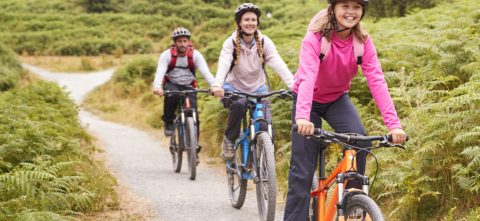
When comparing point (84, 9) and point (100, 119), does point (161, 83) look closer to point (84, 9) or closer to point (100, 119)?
point (100, 119)

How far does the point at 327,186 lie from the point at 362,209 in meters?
0.82

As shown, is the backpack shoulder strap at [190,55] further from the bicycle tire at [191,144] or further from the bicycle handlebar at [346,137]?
the bicycle handlebar at [346,137]

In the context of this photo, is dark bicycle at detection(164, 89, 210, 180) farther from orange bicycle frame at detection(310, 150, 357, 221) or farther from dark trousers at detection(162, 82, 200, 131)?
orange bicycle frame at detection(310, 150, 357, 221)

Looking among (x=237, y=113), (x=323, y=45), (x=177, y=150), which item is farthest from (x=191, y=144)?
(x=323, y=45)

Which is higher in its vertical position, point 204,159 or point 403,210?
point 403,210

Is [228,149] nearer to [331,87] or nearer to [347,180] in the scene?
[331,87]

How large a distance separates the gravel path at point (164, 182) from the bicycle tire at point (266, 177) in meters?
0.53

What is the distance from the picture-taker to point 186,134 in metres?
9.67

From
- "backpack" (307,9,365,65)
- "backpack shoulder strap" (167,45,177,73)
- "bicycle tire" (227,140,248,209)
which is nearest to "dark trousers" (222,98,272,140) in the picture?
"bicycle tire" (227,140,248,209)

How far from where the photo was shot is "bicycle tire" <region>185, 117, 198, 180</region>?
365 inches

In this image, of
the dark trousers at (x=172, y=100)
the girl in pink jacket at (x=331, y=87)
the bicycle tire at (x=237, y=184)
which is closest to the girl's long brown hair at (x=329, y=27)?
the girl in pink jacket at (x=331, y=87)

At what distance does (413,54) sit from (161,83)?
3.87 meters

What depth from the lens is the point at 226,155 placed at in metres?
7.60

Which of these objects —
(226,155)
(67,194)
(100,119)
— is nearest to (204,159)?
(226,155)
